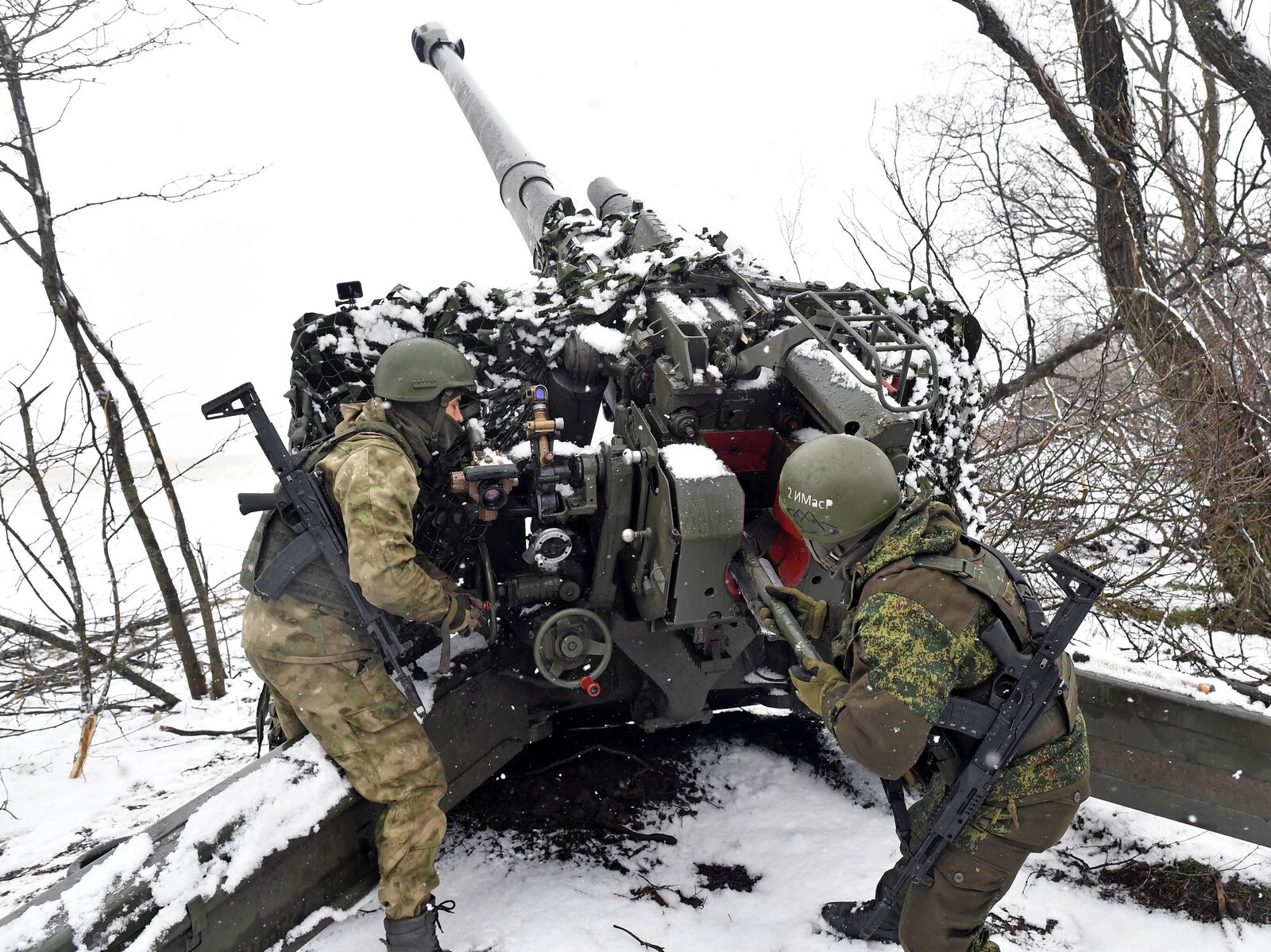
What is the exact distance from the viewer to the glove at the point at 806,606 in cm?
294

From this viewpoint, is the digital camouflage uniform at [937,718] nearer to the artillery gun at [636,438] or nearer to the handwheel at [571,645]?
Result: the artillery gun at [636,438]

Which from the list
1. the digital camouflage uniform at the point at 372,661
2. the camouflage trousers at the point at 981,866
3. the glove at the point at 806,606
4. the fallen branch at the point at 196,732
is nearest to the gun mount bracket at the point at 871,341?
the glove at the point at 806,606

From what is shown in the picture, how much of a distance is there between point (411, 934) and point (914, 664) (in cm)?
199

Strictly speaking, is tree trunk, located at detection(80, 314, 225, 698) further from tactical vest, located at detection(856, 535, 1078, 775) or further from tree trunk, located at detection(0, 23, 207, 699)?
tactical vest, located at detection(856, 535, 1078, 775)

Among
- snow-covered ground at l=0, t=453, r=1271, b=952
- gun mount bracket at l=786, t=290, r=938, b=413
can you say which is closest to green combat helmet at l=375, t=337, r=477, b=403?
gun mount bracket at l=786, t=290, r=938, b=413

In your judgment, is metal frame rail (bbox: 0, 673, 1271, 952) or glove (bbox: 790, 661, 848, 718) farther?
metal frame rail (bbox: 0, 673, 1271, 952)

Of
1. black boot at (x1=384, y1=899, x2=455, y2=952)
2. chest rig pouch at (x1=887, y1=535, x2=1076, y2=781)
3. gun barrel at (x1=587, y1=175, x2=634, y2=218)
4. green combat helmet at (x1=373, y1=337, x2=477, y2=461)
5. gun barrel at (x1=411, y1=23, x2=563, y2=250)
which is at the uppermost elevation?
gun barrel at (x1=411, y1=23, x2=563, y2=250)

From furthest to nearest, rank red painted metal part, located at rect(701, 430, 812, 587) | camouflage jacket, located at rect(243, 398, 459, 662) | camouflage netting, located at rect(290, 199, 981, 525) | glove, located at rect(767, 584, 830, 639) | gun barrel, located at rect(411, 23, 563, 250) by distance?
1. gun barrel, located at rect(411, 23, 563, 250)
2. camouflage netting, located at rect(290, 199, 981, 525)
3. red painted metal part, located at rect(701, 430, 812, 587)
4. camouflage jacket, located at rect(243, 398, 459, 662)
5. glove, located at rect(767, 584, 830, 639)

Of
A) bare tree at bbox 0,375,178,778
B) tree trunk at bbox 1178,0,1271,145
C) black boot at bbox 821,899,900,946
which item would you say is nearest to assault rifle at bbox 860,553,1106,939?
black boot at bbox 821,899,900,946

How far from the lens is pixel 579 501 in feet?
11.5

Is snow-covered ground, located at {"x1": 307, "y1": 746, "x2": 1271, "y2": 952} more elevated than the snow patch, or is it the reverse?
the snow patch

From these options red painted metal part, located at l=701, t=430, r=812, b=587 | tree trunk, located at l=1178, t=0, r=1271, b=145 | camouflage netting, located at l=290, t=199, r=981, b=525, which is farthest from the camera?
tree trunk, located at l=1178, t=0, r=1271, b=145

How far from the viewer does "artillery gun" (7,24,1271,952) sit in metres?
3.09

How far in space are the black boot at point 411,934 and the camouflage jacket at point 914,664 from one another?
1619 millimetres
